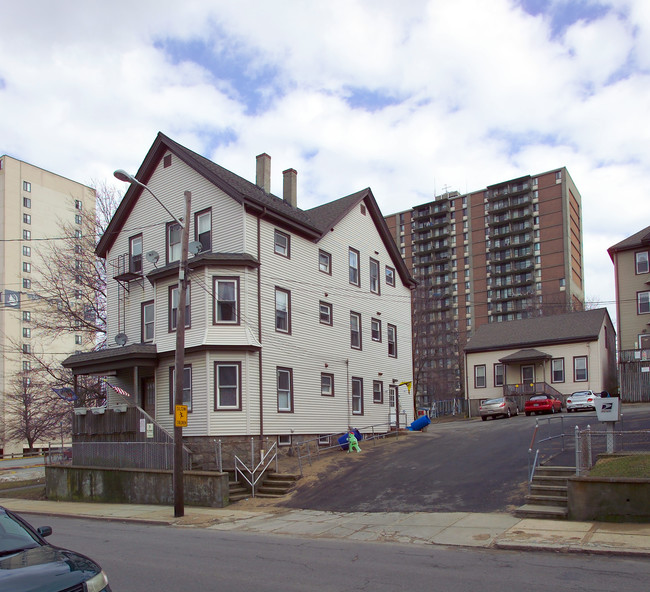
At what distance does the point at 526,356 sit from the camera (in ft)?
150

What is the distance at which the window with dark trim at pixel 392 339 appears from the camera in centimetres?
3369

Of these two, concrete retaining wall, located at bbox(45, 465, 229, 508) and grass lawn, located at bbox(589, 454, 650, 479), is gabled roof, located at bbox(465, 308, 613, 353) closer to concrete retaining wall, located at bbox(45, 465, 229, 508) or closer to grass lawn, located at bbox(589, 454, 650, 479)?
grass lawn, located at bbox(589, 454, 650, 479)

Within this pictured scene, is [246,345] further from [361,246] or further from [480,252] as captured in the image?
[480,252]

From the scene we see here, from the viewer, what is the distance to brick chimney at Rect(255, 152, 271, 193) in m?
29.9

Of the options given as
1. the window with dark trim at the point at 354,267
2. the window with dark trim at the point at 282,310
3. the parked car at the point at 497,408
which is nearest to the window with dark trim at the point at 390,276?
the window with dark trim at the point at 354,267

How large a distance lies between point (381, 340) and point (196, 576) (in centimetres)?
2379

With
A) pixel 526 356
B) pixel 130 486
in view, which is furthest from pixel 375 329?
pixel 526 356

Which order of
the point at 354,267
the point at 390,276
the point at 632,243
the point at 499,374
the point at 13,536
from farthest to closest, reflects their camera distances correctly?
the point at 499,374, the point at 632,243, the point at 390,276, the point at 354,267, the point at 13,536

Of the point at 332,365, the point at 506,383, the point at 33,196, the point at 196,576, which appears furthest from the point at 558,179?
the point at 196,576

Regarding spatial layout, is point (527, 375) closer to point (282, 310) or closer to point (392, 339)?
point (392, 339)

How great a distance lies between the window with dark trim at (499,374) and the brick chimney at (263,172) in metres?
26.7

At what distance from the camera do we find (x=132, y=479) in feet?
72.7

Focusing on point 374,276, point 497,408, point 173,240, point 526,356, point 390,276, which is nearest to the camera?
point 173,240

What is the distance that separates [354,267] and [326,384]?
20.9ft
